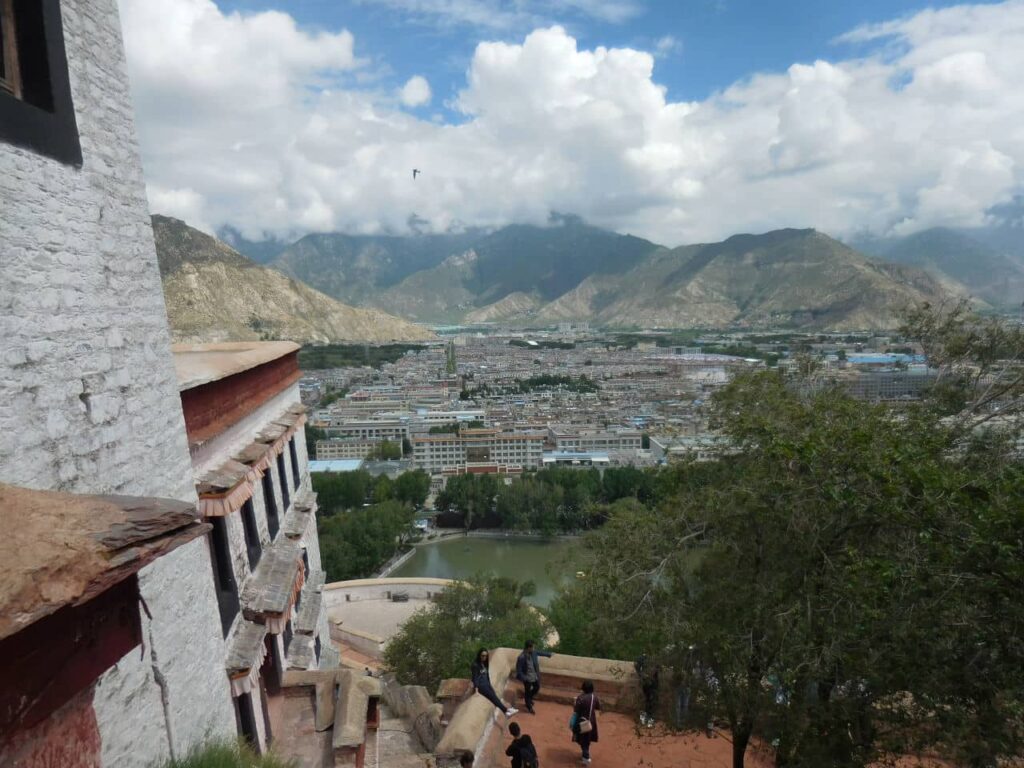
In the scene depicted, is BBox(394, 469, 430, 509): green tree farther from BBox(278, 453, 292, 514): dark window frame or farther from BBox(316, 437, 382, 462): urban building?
BBox(278, 453, 292, 514): dark window frame

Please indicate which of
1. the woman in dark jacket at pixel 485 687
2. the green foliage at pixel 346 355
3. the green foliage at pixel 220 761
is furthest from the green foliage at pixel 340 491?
the green foliage at pixel 346 355

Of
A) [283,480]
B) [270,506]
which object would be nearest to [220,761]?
[270,506]

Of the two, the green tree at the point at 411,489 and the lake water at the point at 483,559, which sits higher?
the green tree at the point at 411,489

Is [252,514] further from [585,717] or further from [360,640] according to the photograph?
[360,640]

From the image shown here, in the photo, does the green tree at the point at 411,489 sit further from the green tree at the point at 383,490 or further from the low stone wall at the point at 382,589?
the low stone wall at the point at 382,589

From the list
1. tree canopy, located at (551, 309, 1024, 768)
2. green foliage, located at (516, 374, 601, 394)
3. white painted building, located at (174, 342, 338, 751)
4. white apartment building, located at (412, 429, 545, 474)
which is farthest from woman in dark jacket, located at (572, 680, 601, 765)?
green foliage, located at (516, 374, 601, 394)
